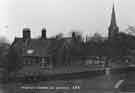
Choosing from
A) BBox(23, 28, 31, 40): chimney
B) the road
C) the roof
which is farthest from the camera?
BBox(23, 28, 31, 40): chimney

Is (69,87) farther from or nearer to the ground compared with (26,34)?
nearer to the ground

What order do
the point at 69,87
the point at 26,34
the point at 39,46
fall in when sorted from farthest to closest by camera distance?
the point at 26,34 < the point at 39,46 < the point at 69,87

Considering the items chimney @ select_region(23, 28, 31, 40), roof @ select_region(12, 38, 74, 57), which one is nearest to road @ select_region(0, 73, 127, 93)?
roof @ select_region(12, 38, 74, 57)

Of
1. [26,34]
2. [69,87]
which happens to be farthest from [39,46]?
[69,87]

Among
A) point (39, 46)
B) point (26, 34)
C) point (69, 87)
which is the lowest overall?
point (69, 87)

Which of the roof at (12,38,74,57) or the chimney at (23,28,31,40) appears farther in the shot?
the chimney at (23,28,31,40)

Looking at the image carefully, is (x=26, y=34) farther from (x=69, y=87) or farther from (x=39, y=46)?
(x=69, y=87)

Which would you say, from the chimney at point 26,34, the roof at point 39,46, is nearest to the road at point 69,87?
the roof at point 39,46

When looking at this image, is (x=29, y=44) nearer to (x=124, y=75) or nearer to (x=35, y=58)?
(x=35, y=58)

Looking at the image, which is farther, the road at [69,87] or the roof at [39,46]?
the roof at [39,46]

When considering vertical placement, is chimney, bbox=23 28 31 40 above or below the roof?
above

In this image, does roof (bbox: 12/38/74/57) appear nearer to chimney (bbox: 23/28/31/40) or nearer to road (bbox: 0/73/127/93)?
chimney (bbox: 23/28/31/40)

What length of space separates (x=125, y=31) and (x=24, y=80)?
17.1m

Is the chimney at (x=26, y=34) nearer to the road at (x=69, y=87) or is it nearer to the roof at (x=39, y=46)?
the roof at (x=39, y=46)
